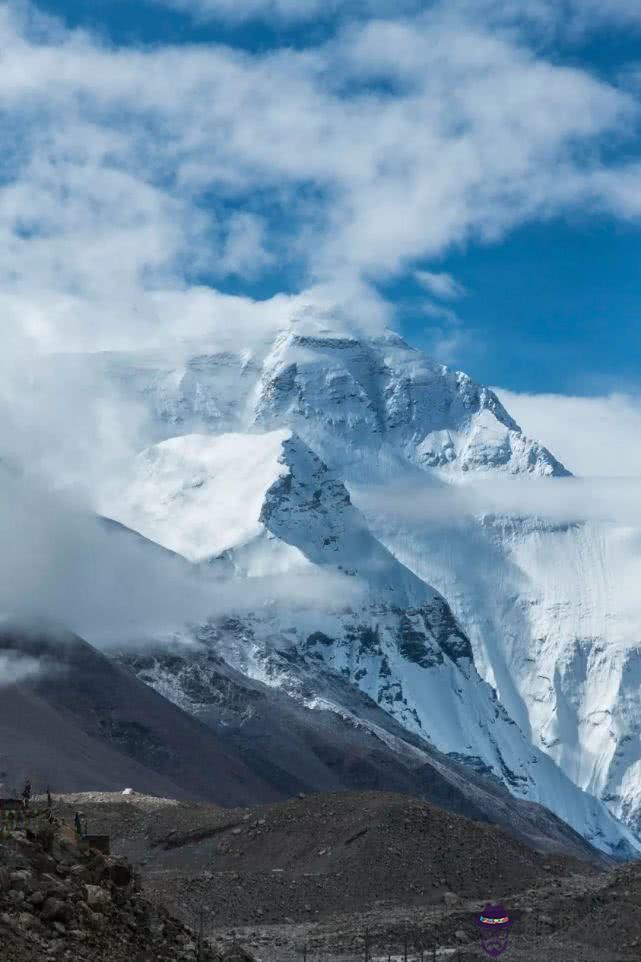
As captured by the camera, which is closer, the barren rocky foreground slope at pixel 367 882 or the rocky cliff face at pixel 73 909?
the rocky cliff face at pixel 73 909

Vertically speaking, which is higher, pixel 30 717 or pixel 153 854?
pixel 30 717

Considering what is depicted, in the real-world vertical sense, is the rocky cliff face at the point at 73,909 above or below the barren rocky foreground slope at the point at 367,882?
below

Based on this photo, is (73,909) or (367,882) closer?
(73,909)

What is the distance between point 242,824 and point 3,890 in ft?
165

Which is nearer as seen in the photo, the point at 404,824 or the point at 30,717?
the point at 404,824

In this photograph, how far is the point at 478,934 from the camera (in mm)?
59625

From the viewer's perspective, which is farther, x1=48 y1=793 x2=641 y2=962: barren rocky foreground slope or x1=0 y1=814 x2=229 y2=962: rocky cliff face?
x1=48 y1=793 x2=641 y2=962: barren rocky foreground slope

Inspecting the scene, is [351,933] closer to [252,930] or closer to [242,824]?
[252,930]

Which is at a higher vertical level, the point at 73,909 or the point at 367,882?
the point at 367,882

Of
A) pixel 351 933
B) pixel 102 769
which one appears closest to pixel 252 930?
pixel 351 933

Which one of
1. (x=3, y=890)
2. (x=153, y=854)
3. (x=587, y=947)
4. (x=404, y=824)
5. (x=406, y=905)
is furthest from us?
(x=153, y=854)

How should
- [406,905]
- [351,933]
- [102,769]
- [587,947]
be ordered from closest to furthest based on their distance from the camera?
[587,947] → [351,933] → [406,905] → [102,769]

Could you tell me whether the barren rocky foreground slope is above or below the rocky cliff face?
above

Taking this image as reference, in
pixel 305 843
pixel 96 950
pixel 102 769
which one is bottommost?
pixel 96 950
